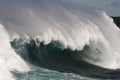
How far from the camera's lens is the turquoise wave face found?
23.4 meters

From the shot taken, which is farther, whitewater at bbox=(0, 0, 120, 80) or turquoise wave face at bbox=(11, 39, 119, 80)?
turquoise wave face at bbox=(11, 39, 119, 80)

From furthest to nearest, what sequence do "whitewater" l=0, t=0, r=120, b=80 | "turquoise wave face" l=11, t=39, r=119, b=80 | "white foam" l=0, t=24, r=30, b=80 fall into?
"turquoise wave face" l=11, t=39, r=119, b=80, "whitewater" l=0, t=0, r=120, b=80, "white foam" l=0, t=24, r=30, b=80

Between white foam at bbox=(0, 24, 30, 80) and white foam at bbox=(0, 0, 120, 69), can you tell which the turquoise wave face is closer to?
white foam at bbox=(0, 0, 120, 69)

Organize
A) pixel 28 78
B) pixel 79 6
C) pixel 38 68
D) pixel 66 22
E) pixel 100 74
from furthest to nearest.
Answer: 1. pixel 79 6
2. pixel 66 22
3. pixel 100 74
4. pixel 38 68
5. pixel 28 78

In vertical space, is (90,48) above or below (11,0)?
below

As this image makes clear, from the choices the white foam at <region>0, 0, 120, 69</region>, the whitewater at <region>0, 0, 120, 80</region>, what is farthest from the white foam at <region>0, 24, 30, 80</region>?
the white foam at <region>0, 0, 120, 69</region>

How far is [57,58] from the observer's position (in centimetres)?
2655

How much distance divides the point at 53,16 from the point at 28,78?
32.1 ft

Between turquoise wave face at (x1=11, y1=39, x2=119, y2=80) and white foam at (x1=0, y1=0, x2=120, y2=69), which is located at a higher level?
white foam at (x1=0, y1=0, x2=120, y2=69)

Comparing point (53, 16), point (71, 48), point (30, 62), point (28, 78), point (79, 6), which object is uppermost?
point (79, 6)

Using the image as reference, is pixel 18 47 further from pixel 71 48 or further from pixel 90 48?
pixel 90 48

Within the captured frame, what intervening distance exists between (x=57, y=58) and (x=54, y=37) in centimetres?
121

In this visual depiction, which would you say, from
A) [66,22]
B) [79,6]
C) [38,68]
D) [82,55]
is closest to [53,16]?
[66,22]

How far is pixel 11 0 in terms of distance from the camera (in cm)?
2781
